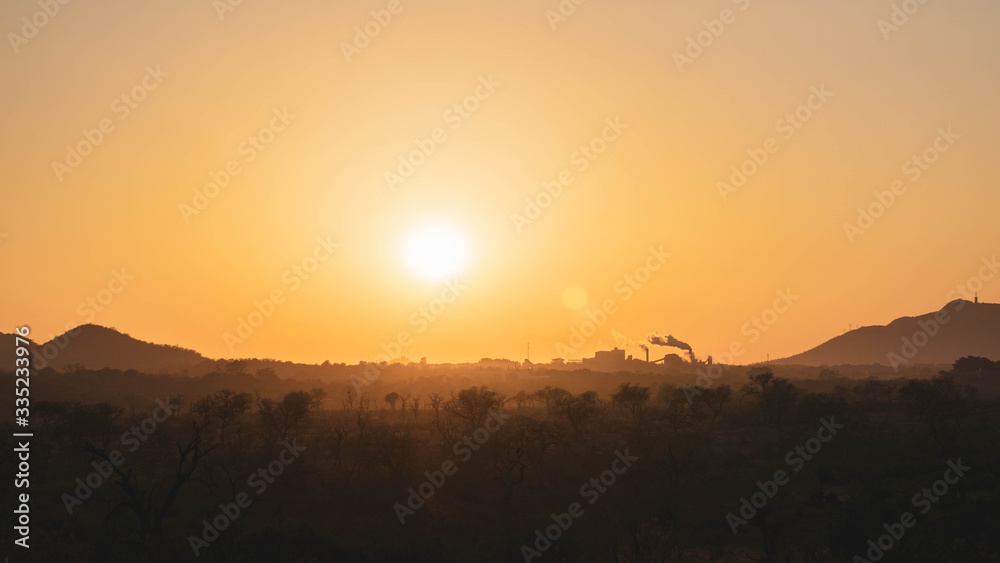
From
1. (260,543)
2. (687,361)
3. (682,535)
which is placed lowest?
(682,535)

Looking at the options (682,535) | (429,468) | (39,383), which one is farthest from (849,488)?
(39,383)

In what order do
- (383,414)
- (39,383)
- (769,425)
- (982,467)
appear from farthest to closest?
1. (39,383)
2. (383,414)
3. (769,425)
4. (982,467)

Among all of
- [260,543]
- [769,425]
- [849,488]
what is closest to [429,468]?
[260,543]

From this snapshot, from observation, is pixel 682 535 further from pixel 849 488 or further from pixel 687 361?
pixel 687 361

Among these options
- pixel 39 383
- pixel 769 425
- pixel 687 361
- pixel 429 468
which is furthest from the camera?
pixel 687 361

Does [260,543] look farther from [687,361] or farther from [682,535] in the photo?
[687,361]

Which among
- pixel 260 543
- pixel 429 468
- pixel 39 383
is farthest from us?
pixel 39 383

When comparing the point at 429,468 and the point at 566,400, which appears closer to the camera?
the point at 429,468

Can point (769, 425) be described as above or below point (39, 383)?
below

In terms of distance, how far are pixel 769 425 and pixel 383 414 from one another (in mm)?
40834

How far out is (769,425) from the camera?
214 ft

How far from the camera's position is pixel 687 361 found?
169250 millimetres

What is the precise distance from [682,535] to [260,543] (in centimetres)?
2435

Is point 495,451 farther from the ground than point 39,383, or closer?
closer
